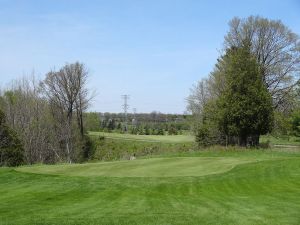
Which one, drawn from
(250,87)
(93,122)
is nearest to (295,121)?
(250,87)

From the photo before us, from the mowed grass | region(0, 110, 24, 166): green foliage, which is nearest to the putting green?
the mowed grass

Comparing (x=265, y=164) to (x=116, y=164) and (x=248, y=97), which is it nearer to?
(x=116, y=164)

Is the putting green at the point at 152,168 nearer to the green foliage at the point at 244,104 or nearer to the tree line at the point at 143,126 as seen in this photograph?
the green foliage at the point at 244,104

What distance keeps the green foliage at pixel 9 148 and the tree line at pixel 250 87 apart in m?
18.5

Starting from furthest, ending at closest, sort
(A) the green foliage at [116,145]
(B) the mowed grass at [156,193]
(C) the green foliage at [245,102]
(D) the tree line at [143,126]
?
(D) the tree line at [143,126] → (A) the green foliage at [116,145] → (C) the green foliage at [245,102] → (B) the mowed grass at [156,193]

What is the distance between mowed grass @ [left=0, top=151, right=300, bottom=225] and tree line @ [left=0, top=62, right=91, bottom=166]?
3197cm

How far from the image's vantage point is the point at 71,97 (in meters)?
63.8

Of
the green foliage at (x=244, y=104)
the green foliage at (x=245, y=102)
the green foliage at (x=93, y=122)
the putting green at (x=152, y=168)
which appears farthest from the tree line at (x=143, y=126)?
the putting green at (x=152, y=168)

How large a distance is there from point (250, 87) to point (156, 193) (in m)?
21.9

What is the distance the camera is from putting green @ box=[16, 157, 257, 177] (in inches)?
787

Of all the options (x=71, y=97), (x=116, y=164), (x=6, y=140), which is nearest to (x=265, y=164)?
(x=116, y=164)

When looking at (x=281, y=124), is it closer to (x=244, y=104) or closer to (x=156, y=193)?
(x=244, y=104)

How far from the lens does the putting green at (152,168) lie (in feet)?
65.6

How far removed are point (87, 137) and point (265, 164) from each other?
4848cm
